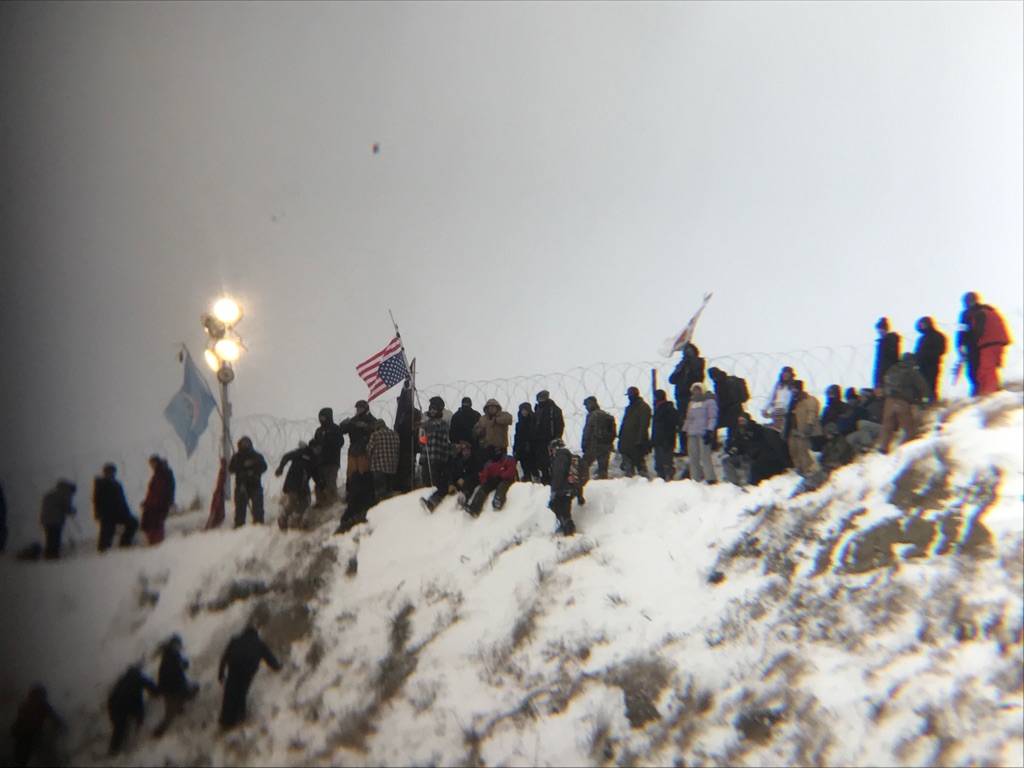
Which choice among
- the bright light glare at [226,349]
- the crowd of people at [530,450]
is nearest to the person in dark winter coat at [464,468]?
the crowd of people at [530,450]

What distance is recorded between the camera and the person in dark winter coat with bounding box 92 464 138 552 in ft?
20.4

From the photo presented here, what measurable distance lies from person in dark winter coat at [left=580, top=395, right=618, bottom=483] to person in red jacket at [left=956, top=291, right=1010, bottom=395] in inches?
91.1

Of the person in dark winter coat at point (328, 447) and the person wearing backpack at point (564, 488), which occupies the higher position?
the person in dark winter coat at point (328, 447)

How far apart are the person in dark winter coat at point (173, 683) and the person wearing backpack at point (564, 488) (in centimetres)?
241

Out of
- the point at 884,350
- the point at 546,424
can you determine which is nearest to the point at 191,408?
the point at 546,424

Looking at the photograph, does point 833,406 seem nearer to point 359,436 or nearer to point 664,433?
point 664,433

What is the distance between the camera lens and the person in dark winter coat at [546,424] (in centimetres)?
645

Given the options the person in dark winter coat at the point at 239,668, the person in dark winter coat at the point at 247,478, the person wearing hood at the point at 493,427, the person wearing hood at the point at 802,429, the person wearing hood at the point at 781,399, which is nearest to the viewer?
the person in dark winter coat at the point at 239,668

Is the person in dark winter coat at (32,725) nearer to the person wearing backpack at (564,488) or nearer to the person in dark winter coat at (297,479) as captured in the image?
the person in dark winter coat at (297,479)

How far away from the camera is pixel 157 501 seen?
6.27 meters

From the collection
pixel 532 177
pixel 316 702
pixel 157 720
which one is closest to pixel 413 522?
pixel 316 702

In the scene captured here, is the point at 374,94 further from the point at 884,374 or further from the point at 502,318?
the point at 884,374

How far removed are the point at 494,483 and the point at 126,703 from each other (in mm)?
2628

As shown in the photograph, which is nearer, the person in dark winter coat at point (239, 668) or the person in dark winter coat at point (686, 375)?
the person in dark winter coat at point (239, 668)
